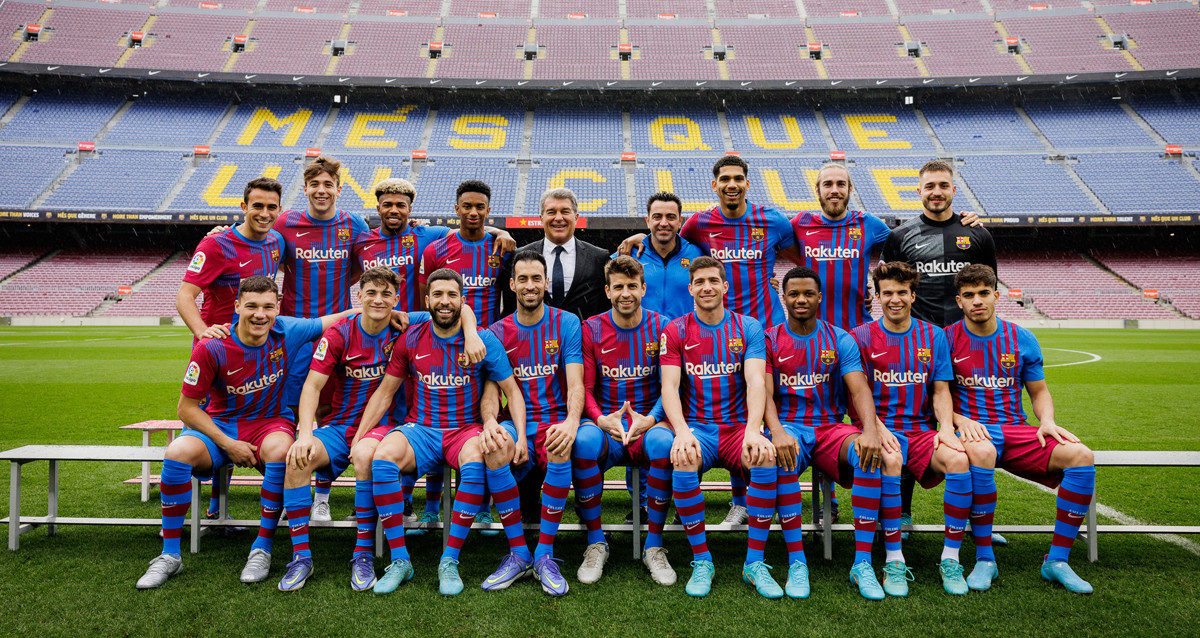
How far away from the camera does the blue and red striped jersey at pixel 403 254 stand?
14.0 feet

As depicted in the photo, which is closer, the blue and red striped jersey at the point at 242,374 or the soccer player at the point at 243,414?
the soccer player at the point at 243,414

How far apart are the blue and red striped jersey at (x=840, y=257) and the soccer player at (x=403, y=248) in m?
1.99

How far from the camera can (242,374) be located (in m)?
3.58

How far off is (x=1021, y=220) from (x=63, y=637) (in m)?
31.3

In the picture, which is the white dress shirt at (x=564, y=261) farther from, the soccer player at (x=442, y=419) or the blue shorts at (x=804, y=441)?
the blue shorts at (x=804, y=441)

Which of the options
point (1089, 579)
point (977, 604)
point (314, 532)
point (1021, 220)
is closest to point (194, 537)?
point (314, 532)

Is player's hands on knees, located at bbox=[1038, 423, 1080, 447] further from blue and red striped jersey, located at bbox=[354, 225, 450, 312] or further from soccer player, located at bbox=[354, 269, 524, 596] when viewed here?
blue and red striped jersey, located at bbox=[354, 225, 450, 312]

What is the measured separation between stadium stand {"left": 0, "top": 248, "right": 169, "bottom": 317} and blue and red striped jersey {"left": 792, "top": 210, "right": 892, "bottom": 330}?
29.6m

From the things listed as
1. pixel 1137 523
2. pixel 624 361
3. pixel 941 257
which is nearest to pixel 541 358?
pixel 624 361

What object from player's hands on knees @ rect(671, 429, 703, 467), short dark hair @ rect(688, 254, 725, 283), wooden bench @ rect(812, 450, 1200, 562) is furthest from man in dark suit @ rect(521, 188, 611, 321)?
wooden bench @ rect(812, 450, 1200, 562)

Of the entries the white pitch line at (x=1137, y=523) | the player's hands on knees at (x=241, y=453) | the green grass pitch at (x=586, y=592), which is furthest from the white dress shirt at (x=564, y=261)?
the white pitch line at (x=1137, y=523)

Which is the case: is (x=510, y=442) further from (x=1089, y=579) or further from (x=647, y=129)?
(x=647, y=129)

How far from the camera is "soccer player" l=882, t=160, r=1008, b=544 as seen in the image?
402 cm

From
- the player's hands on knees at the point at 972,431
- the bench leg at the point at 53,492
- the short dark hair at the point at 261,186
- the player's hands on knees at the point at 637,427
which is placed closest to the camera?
the player's hands on knees at the point at 972,431
